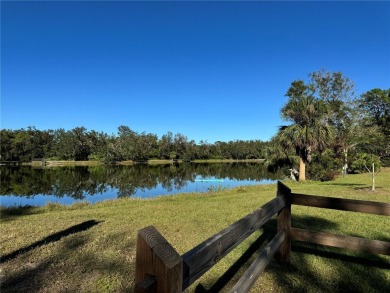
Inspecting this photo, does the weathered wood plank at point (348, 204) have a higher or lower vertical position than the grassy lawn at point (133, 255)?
higher

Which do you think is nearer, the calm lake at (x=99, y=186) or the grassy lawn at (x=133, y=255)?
the grassy lawn at (x=133, y=255)

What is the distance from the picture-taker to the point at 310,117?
20391 mm

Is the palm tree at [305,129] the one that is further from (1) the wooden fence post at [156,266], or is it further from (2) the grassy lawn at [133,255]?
(1) the wooden fence post at [156,266]

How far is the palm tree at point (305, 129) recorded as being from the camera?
66.4 feet

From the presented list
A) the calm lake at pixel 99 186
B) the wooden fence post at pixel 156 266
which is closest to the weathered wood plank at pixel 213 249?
the wooden fence post at pixel 156 266

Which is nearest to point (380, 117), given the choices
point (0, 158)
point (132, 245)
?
point (132, 245)

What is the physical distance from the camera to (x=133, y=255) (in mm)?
4633

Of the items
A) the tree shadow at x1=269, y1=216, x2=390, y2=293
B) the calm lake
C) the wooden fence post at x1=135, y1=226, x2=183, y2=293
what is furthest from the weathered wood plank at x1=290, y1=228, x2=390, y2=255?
the calm lake

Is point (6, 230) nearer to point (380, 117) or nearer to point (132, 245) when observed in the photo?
point (132, 245)

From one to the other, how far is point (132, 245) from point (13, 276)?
1.90 meters

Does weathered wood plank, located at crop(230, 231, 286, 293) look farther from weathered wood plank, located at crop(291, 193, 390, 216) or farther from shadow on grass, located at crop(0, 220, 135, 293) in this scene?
shadow on grass, located at crop(0, 220, 135, 293)

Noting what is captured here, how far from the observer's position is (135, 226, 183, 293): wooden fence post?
122 cm

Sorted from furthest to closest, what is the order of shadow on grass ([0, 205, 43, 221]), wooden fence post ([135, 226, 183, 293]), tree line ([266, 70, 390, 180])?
tree line ([266, 70, 390, 180]), shadow on grass ([0, 205, 43, 221]), wooden fence post ([135, 226, 183, 293])

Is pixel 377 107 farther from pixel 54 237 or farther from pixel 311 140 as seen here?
pixel 54 237
